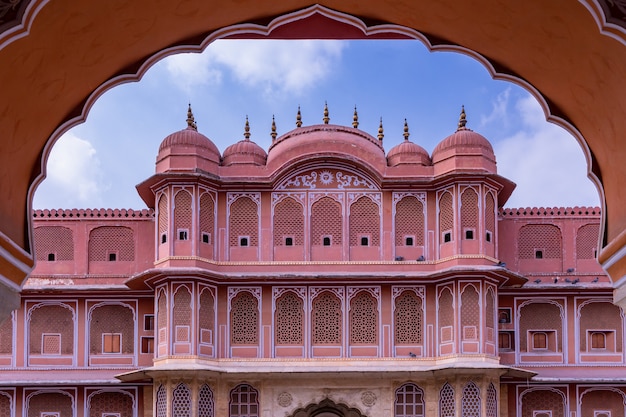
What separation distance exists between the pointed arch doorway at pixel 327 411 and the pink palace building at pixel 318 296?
3cm

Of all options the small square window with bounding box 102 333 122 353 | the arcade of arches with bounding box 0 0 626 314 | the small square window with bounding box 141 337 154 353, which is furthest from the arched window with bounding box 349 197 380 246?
the arcade of arches with bounding box 0 0 626 314

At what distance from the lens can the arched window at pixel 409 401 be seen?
65.3 ft

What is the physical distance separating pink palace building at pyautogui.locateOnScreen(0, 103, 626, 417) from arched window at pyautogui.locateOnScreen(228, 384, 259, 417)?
30 mm

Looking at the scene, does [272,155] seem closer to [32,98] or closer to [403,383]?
[403,383]

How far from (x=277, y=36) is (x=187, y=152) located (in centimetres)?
1464

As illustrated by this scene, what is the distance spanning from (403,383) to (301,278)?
123 inches

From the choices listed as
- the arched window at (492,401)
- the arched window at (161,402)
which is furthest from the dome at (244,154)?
the arched window at (492,401)

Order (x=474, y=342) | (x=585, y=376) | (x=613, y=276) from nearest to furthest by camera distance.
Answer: (x=613, y=276) → (x=474, y=342) → (x=585, y=376)

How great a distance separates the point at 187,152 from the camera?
20.8 meters

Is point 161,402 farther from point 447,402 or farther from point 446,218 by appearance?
point 446,218

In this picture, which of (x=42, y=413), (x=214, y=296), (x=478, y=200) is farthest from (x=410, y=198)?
(x=42, y=413)

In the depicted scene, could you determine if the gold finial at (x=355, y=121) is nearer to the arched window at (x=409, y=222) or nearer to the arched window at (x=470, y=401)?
the arched window at (x=409, y=222)

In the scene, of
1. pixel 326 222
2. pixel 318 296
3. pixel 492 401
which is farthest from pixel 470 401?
pixel 326 222

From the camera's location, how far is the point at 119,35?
17.5ft
